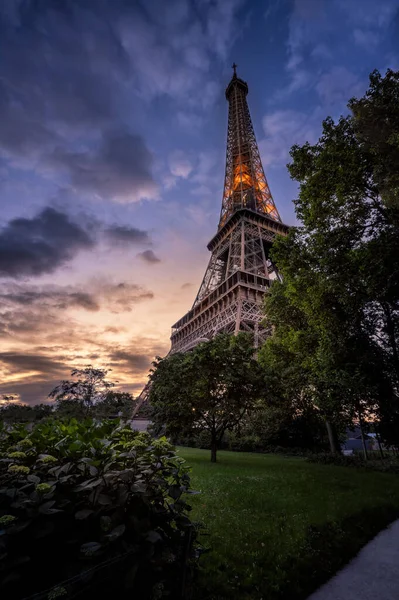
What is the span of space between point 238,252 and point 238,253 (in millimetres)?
172

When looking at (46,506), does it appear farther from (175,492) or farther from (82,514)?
(175,492)

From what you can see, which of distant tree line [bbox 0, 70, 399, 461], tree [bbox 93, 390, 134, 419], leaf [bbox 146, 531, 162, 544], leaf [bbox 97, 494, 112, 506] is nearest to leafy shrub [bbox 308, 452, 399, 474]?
distant tree line [bbox 0, 70, 399, 461]

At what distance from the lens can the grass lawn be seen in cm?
375

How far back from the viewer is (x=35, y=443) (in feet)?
9.12

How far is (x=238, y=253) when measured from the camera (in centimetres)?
4762

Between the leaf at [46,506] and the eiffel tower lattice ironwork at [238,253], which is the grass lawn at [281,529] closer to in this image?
the leaf at [46,506]

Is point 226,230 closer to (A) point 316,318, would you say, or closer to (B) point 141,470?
(A) point 316,318

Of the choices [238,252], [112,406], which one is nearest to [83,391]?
[112,406]

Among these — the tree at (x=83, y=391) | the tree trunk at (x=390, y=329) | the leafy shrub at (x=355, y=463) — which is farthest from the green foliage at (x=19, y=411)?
the tree trunk at (x=390, y=329)

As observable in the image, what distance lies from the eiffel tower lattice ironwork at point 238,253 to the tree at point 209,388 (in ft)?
56.3

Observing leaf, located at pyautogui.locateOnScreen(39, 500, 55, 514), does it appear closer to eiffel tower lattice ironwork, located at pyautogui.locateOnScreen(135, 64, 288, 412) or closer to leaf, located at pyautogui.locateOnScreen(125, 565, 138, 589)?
leaf, located at pyautogui.locateOnScreen(125, 565, 138, 589)

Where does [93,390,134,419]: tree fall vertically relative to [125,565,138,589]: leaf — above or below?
above

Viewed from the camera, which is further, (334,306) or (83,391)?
(83,391)

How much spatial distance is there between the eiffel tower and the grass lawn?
22777mm
